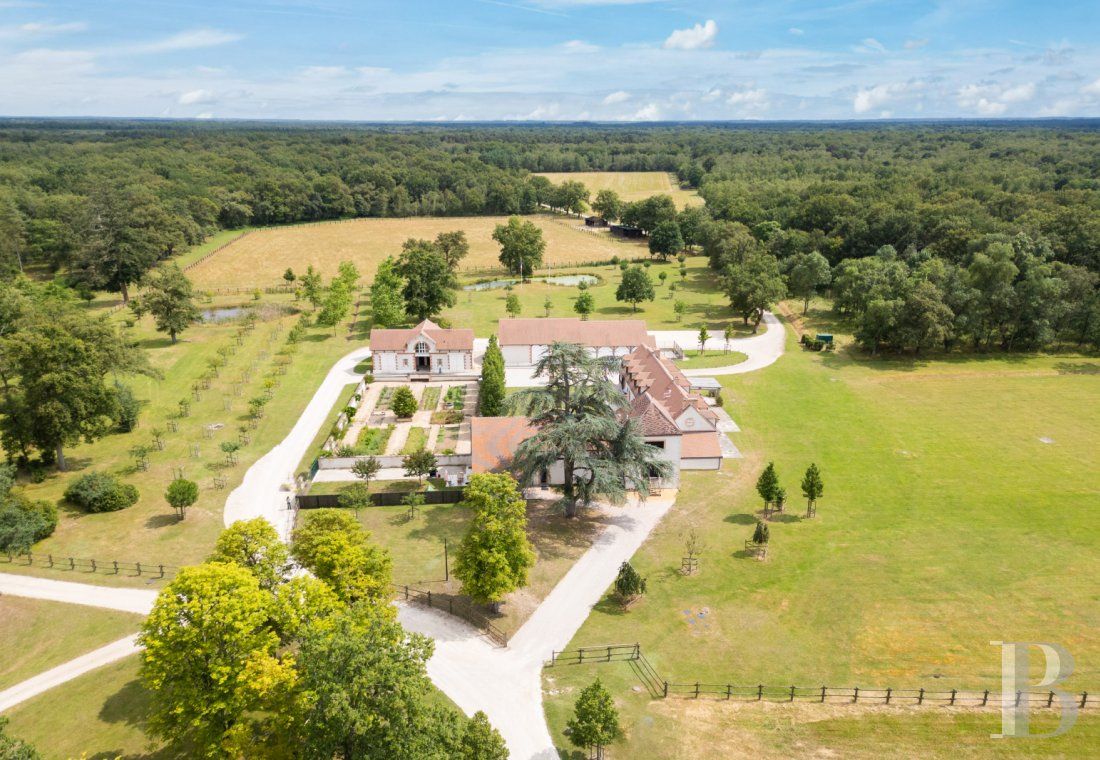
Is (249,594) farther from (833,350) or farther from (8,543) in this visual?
(833,350)

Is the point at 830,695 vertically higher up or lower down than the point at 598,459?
lower down

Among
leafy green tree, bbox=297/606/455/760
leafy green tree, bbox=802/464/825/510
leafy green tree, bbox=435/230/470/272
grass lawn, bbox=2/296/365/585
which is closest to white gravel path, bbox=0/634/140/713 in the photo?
grass lawn, bbox=2/296/365/585

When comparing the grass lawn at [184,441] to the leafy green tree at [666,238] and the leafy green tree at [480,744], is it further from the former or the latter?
the leafy green tree at [666,238]

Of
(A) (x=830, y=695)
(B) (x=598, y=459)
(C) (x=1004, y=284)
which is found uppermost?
(C) (x=1004, y=284)

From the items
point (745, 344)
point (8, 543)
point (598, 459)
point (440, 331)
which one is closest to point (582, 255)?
point (745, 344)

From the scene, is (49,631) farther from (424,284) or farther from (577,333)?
(424,284)

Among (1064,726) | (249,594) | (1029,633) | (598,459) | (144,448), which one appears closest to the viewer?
(249,594)
